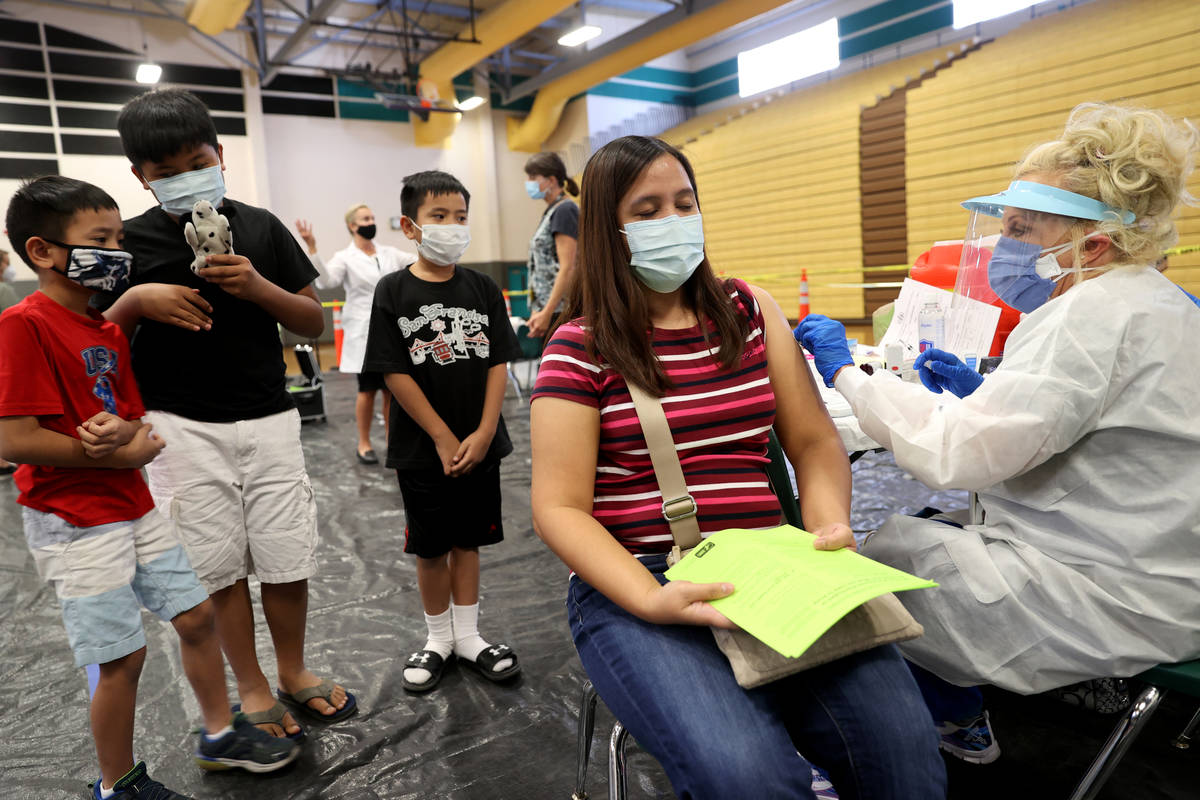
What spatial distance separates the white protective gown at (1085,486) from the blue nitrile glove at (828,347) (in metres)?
0.26

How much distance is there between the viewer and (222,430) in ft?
5.32

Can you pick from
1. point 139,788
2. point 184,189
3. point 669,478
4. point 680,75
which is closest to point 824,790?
point 669,478

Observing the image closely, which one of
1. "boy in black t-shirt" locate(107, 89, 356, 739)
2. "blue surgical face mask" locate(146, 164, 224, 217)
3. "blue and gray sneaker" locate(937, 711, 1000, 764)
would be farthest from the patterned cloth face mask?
Result: "blue and gray sneaker" locate(937, 711, 1000, 764)

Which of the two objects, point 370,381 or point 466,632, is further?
point 370,381

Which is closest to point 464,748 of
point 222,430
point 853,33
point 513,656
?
point 513,656

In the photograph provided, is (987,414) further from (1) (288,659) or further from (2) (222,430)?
(1) (288,659)

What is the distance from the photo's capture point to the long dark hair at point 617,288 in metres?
1.22

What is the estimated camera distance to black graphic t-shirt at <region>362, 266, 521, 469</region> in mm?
1950

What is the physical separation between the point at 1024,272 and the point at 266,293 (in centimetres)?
153

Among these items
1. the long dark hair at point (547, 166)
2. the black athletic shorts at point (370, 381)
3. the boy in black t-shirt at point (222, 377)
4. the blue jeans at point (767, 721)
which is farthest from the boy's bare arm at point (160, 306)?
the long dark hair at point (547, 166)

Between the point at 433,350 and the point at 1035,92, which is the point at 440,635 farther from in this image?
the point at 1035,92

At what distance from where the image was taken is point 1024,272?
1.33 m

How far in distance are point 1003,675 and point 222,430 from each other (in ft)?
5.20

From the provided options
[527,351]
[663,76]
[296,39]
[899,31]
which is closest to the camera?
[527,351]
